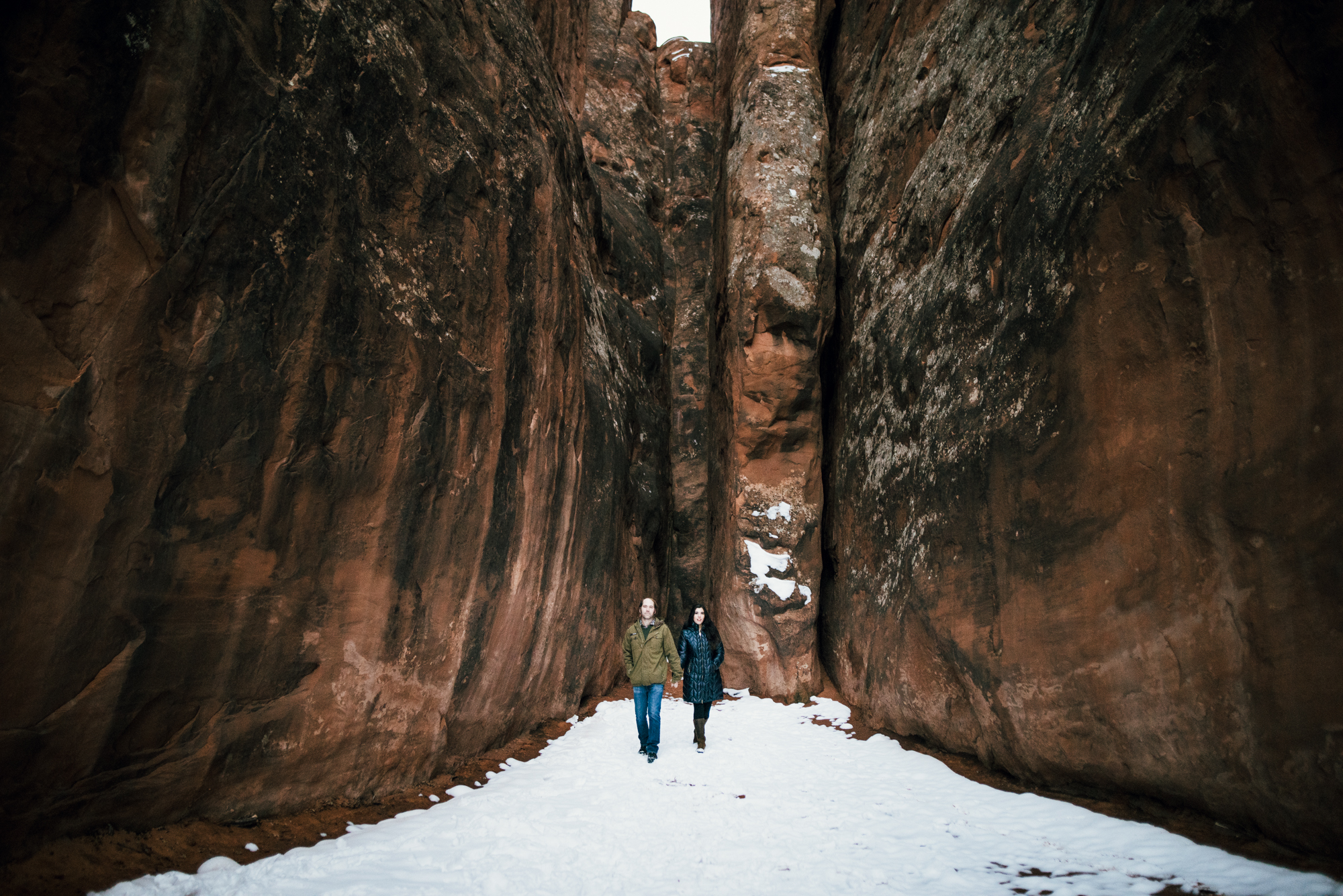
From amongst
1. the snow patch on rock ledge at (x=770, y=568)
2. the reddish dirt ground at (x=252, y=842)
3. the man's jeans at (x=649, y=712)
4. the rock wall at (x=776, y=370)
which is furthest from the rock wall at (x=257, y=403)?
the rock wall at (x=776, y=370)

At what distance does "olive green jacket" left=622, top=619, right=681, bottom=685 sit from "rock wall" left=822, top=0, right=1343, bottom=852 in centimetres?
290

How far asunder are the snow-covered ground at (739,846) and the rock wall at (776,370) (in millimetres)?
5454

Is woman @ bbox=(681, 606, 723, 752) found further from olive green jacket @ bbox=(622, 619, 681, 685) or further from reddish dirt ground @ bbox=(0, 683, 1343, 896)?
reddish dirt ground @ bbox=(0, 683, 1343, 896)

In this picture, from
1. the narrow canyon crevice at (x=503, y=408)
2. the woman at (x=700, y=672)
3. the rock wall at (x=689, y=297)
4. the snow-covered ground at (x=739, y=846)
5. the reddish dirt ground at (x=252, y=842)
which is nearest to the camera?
the reddish dirt ground at (x=252, y=842)

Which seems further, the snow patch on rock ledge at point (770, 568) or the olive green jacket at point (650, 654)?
the snow patch on rock ledge at point (770, 568)

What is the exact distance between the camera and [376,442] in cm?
500

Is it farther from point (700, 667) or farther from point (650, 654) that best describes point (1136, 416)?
point (700, 667)

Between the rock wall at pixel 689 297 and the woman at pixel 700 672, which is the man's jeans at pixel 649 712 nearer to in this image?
the woman at pixel 700 672

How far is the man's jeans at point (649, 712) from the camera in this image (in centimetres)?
676

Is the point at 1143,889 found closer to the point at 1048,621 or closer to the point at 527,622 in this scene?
the point at 1048,621

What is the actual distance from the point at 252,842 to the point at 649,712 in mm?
3769

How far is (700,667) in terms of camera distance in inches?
306

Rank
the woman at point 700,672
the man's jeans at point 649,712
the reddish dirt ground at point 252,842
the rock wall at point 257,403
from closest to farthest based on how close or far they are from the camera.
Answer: the reddish dirt ground at point 252,842
the rock wall at point 257,403
the man's jeans at point 649,712
the woman at point 700,672

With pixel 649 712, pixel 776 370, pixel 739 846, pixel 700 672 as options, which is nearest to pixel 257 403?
pixel 739 846
